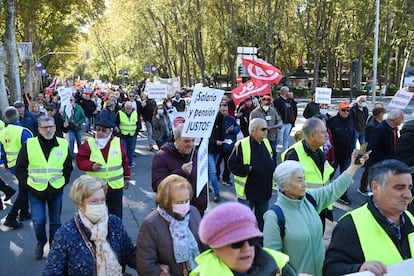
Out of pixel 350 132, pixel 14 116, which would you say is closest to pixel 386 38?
pixel 350 132

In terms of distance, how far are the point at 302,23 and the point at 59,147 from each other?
34.7 metres

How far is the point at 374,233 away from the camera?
2.54 metres

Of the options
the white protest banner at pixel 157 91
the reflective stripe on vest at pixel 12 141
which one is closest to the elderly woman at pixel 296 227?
the reflective stripe on vest at pixel 12 141

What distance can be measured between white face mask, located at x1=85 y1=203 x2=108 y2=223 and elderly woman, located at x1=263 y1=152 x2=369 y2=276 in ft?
3.92

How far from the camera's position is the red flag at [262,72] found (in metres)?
9.68

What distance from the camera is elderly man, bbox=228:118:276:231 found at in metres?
5.05

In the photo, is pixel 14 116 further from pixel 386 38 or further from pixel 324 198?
pixel 386 38

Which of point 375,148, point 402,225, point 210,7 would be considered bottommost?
point 375,148

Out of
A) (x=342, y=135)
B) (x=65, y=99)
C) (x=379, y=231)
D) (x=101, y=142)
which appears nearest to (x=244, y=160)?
(x=101, y=142)

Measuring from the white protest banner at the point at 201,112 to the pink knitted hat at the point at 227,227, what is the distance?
7.40 feet

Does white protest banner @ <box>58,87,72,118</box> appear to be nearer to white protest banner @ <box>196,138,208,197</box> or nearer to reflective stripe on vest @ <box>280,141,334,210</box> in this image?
white protest banner @ <box>196,138,208,197</box>

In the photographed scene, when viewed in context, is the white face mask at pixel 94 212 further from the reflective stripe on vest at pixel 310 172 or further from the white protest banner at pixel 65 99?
the white protest banner at pixel 65 99

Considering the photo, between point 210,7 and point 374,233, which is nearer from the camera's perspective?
point 374,233

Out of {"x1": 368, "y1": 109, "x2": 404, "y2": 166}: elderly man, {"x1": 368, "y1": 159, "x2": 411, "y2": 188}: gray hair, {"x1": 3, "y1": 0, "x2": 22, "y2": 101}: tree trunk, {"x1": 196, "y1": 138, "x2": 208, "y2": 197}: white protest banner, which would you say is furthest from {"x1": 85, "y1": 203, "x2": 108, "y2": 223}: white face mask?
{"x1": 3, "y1": 0, "x2": 22, "y2": 101}: tree trunk
